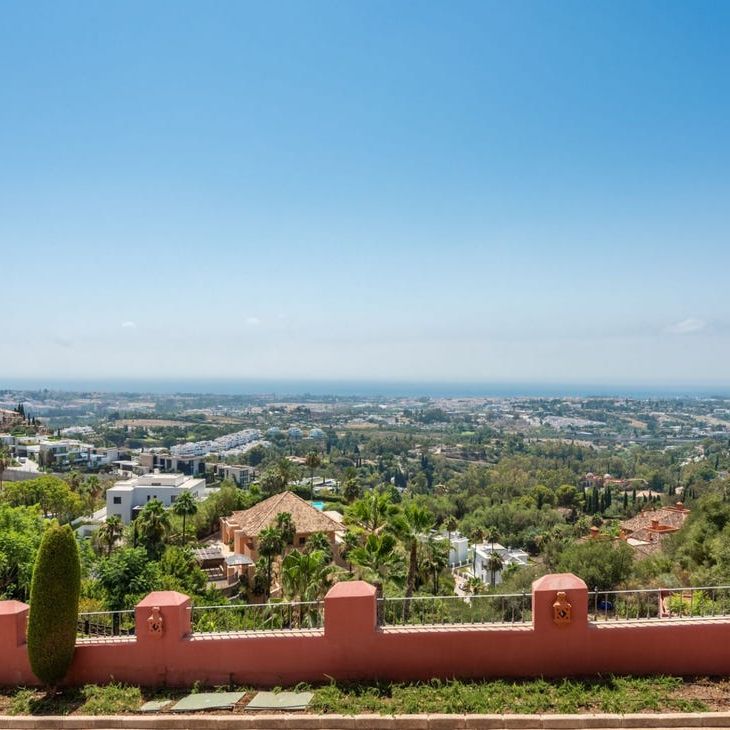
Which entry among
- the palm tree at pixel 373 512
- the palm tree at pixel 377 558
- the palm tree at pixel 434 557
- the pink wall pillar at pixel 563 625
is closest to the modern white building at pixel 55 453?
the palm tree at pixel 434 557

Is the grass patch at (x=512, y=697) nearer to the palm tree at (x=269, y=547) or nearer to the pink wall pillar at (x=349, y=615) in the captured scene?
the pink wall pillar at (x=349, y=615)

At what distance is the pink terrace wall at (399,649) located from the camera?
6.92m

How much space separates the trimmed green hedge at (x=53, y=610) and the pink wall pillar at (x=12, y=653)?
420 mm

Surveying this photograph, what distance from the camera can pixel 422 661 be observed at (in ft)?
23.3

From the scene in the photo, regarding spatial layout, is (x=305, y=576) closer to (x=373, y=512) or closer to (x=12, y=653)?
(x=373, y=512)

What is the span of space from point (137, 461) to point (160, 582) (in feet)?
283

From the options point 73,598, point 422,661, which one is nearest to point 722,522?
point 422,661

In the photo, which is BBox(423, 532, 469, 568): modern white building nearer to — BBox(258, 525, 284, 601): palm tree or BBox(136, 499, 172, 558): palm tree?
BBox(136, 499, 172, 558): palm tree

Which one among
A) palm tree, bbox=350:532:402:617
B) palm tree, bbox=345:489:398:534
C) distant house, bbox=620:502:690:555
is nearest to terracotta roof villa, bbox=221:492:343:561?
palm tree, bbox=345:489:398:534

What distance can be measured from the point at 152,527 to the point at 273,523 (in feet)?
18.1

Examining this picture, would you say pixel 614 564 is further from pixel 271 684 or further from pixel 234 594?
pixel 271 684

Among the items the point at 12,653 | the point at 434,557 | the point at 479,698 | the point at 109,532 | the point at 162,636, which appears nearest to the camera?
the point at 479,698

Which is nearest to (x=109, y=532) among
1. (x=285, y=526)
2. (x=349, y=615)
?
(x=285, y=526)

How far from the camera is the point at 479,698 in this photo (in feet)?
21.4
